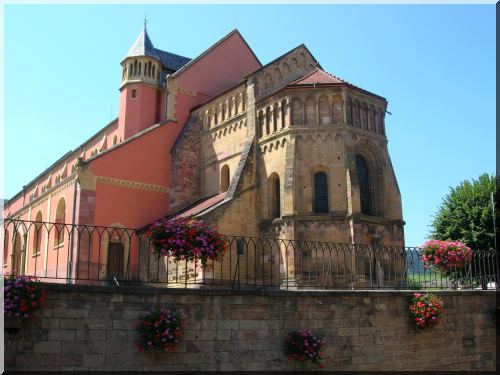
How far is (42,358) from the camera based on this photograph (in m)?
11.0

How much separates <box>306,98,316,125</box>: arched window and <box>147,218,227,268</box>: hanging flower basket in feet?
45.2

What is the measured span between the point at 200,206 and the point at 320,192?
6.80 m

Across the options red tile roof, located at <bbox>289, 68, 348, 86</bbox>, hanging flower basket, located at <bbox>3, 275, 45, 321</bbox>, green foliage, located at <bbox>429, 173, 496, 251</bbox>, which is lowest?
hanging flower basket, located at <bbox>3, 275, 45, 321</bbox>

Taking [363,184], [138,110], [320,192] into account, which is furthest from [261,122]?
[138,110]

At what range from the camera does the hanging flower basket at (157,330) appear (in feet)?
38.7

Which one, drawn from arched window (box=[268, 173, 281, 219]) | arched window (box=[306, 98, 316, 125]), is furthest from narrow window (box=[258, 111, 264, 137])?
arched window (box=[306, 98, 316, 125])

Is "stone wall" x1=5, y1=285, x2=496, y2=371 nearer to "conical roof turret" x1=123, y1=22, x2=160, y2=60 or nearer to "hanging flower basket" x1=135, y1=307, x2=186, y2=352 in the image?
"hanging flower basket" x1=135, y1=307, x2=186, y2=352

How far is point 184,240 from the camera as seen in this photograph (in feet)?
42.7

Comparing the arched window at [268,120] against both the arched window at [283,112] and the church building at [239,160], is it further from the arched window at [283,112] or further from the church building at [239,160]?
the arched window at [283,112]

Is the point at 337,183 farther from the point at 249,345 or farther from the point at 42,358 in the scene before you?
the point at 42,358

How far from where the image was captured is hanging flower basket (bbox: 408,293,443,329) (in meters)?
14.9

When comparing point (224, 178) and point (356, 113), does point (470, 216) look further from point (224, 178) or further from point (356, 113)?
point (224, 178)

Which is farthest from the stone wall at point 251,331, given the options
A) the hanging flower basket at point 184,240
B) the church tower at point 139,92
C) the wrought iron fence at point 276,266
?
the church tower at point 139,92

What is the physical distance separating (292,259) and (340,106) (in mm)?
7691
